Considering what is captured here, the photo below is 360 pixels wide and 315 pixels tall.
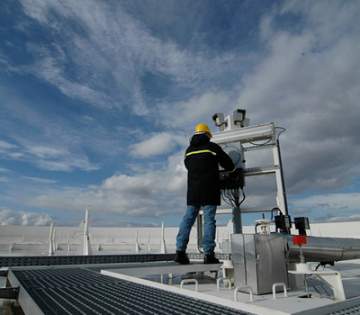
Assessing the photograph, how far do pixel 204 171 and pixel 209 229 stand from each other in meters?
0.64

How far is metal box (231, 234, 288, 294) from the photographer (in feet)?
6.75

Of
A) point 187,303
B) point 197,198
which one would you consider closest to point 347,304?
point 187,303

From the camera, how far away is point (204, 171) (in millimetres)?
2951

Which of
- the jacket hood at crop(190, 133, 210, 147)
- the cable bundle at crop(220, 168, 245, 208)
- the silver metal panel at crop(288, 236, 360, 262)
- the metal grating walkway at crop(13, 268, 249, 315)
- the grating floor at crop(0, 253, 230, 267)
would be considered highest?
the jacket hood at crop(190, 133, 210, 147)

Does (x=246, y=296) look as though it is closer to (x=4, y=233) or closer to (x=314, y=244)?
(x=314, y=244)

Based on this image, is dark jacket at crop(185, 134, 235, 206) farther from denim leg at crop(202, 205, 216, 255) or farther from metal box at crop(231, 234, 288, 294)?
metal box at crop(231, 234, 288, 294)

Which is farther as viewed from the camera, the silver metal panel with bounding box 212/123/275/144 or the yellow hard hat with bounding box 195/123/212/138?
the silver metal panel with bounding box 212/123/275/144

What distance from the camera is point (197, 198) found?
289 cm

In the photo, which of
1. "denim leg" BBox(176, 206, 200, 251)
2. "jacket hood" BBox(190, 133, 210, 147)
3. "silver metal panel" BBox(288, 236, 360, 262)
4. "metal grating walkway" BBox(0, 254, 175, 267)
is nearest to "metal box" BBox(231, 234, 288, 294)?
"silver metal panel" BBox(288, 236, 360, 262)

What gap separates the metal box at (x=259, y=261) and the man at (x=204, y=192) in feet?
1.99

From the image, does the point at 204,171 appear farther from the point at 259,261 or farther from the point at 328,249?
the point at 328,249

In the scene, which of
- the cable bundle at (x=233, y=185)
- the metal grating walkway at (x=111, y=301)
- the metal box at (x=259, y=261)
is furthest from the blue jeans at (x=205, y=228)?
the metal grating walkway at (x=111, y=301)

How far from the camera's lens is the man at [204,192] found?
111 inches

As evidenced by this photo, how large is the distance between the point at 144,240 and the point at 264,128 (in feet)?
42.6
